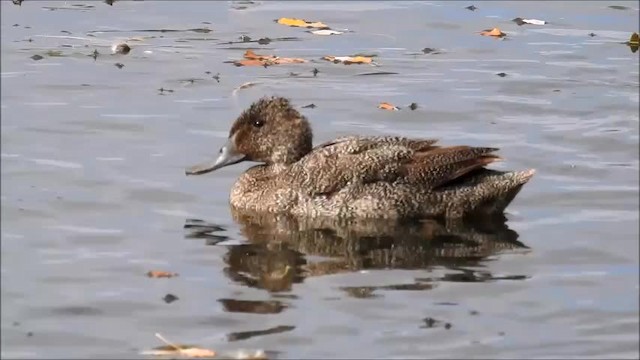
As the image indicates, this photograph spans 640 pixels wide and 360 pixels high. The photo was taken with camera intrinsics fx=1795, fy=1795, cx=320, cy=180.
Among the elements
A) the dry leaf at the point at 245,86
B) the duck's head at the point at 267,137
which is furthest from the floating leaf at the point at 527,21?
the duck's head at the point at 267,137

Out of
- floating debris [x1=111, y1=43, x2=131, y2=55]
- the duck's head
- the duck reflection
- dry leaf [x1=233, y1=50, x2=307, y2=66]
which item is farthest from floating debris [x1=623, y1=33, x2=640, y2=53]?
the duck reflection

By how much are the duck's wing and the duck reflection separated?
1.10ft

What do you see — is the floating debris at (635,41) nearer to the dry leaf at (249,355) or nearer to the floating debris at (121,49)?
the floating debris at (121,49)

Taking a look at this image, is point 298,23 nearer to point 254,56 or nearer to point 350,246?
point 254,56

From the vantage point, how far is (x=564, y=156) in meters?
16.5

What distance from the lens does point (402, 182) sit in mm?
14898

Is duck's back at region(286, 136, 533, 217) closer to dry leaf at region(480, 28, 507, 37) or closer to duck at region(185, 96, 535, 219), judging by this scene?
duck at region(185, 96, 535, 219)

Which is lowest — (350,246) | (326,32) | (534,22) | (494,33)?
(350,246)

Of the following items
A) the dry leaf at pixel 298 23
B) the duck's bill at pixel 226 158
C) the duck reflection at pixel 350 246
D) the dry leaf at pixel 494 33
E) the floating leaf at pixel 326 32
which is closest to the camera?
the duck reflection at pixel 350 246

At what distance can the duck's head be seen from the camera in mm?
15602

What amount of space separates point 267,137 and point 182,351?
16.1 ft

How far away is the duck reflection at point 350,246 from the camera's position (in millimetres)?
13016

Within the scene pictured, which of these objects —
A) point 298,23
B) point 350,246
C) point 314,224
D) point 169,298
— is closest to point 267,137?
point 314,224

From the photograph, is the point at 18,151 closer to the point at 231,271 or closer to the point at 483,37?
the point at 231,271
